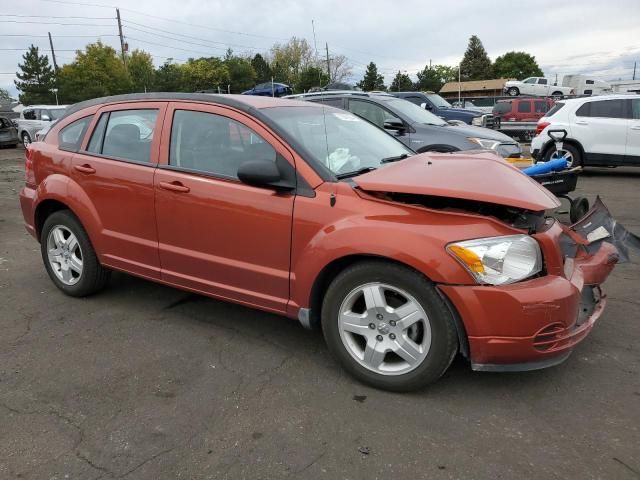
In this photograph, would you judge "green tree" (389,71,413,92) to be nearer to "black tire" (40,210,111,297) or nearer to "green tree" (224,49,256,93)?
"green tree" (224,49,256,93)

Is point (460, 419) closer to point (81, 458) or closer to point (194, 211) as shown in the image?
point (81, 458)

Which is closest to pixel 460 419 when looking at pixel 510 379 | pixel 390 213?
pixel 510 379

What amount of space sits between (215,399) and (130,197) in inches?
67.7

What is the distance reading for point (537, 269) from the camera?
2.78 metres

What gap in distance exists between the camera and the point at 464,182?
289 cm

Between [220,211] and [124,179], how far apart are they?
38.4 inches

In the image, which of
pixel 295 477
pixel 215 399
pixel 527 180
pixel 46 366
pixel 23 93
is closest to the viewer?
pixel 295 477

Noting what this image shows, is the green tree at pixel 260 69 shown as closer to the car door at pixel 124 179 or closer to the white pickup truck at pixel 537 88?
the white pickup truck at pixel 537 88

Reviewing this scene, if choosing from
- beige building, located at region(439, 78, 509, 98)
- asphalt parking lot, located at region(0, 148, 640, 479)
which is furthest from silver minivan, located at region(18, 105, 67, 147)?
beige building, located at region(439, 78, 509, 98)

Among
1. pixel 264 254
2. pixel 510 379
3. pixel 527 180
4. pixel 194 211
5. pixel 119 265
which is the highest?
pixel 527 180

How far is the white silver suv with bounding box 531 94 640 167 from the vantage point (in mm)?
10891

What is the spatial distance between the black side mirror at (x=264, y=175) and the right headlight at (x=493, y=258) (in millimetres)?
1073

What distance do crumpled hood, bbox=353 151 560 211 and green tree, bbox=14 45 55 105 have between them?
208 feet

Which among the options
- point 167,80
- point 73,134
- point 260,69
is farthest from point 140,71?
point 73,134
